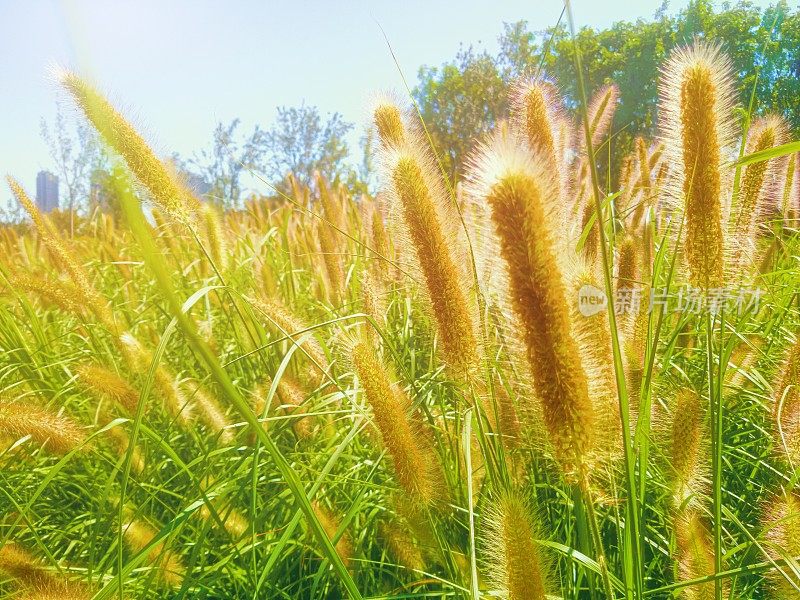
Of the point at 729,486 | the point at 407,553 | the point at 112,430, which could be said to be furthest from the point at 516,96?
the point at 112,430

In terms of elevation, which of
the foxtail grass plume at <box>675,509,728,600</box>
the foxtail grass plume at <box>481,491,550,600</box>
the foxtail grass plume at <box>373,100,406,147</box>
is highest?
the foxtail grass plume at <box>373,100,406,147</box>

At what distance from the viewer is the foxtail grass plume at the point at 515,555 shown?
3.14ft

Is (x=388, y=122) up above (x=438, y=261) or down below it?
above

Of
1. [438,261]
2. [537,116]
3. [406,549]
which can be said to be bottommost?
[406,549]

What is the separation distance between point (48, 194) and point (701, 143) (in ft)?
97.3

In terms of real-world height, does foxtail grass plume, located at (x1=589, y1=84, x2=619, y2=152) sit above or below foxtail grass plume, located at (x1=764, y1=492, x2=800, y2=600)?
above

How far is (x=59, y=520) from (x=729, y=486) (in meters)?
2.40

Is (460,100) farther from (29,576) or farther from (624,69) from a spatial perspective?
(29,576)

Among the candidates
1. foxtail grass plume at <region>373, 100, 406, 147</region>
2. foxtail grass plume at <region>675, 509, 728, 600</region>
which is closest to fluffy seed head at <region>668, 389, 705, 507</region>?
foxtail grass plume at <region>675, 509, 728, 600</region>

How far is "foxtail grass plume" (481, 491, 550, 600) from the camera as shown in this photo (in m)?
0.96

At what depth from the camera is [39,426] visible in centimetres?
165

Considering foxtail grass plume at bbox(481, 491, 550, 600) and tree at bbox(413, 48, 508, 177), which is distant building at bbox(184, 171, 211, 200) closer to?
foxtail grass plume at bbox(481, 491, 550, 600)

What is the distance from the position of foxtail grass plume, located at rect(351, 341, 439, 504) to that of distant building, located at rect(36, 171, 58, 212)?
8.49ft

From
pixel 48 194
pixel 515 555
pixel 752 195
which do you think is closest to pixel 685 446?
pixel 515 555
